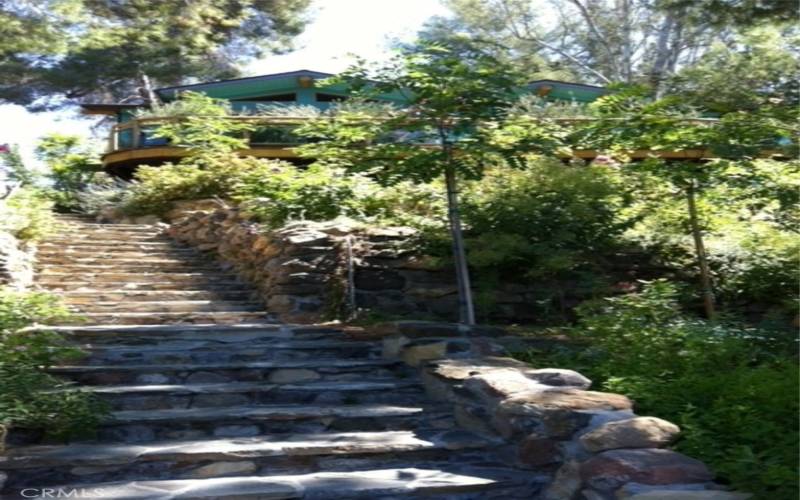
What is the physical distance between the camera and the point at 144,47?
20.5 metres

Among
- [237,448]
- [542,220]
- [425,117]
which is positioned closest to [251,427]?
[237,448]

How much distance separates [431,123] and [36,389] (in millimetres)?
3560

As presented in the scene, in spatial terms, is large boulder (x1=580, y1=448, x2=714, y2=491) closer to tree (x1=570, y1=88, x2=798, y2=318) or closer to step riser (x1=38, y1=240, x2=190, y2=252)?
tree (x1=570, y1=88, x2=798, y2=318)

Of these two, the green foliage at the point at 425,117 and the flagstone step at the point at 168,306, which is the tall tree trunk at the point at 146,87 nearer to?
the flagstone step at the point at 168,306

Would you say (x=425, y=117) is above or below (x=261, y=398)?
above

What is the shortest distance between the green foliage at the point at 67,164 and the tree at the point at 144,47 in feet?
6.07

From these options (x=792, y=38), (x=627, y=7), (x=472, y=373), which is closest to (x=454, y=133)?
(x=472, y=373)

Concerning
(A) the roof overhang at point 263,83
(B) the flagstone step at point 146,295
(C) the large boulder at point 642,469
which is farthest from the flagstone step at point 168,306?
(A) the roof overhang at point 263,83

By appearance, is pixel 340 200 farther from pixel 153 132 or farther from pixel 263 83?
pixel 263 83

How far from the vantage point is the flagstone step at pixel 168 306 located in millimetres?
7703

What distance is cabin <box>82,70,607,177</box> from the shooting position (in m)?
15.0

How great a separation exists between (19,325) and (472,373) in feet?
8.80

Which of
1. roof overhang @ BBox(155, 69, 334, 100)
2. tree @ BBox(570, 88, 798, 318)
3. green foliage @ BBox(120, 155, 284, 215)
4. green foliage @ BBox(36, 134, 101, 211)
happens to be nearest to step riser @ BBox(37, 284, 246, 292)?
green foliage @ BBox(120, 155, 284, 215)

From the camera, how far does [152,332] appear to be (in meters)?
6.23
